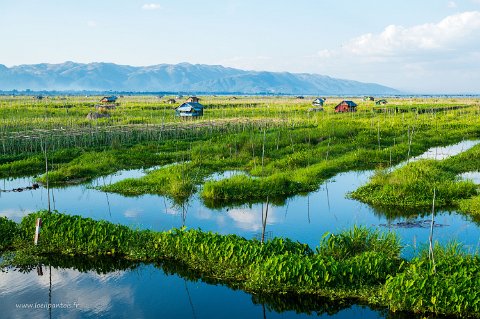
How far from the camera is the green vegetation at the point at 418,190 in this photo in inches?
651

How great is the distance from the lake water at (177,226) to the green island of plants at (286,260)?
1.41 ft

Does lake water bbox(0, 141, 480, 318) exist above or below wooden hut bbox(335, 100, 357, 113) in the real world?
below

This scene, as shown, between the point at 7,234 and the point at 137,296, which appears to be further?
the point at 7,234

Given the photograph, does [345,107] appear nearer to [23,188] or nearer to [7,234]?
[23,188]

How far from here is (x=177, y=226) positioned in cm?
1491

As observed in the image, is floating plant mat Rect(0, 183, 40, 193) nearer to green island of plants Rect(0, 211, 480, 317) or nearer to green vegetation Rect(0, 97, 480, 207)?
green vegetation Rect(0, 97, 480, 207)

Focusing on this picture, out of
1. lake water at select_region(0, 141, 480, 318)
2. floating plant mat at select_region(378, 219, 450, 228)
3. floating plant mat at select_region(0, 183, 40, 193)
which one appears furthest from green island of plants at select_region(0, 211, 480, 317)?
floating plant mat at select_region(0, 183, 40, 193)

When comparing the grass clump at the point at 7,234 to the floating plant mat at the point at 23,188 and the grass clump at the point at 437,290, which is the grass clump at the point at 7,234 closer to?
the floating plant mat at the point at 23,188

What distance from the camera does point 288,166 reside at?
76.0ft

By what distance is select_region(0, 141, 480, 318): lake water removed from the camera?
9.70 m

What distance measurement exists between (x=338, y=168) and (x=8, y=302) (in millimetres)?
17122

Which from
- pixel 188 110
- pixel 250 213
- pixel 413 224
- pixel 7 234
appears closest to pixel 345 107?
pixel 188 110

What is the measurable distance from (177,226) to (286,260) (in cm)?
588

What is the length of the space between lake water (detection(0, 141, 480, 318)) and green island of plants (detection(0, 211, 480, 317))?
0.43 metres
